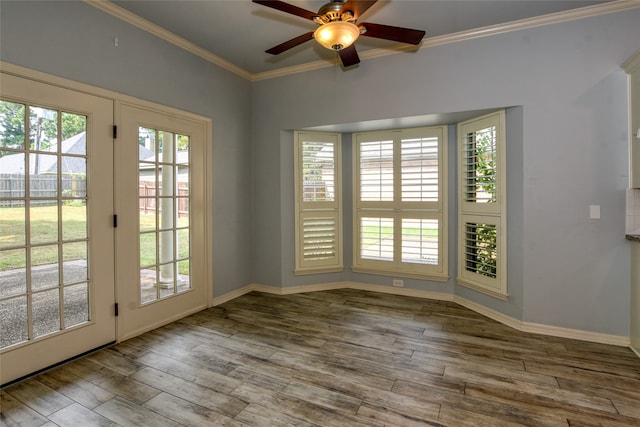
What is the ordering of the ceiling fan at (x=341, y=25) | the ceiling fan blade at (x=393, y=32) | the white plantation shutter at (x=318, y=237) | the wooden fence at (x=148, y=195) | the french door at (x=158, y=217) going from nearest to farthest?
the ceiling fan at (x=341, y=25) → the ceiling fan blade at (x=393, y=32) → the french door at (x=158, y=217) → the wooden fence at (x=148, y=195) → the white plantation shutter at (x=318, y=237)

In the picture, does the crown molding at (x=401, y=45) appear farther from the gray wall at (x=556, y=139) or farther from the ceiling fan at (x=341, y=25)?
the ceiling fan at (x=341, y=25)

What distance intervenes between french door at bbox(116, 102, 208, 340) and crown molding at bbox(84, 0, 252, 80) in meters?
0.71

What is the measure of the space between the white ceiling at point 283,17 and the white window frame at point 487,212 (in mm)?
900

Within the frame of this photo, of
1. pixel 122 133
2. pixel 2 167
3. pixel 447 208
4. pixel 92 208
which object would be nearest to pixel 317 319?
pixel 447 208

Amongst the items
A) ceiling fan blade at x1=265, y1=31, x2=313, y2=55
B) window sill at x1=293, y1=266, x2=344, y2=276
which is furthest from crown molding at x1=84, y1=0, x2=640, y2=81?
window sill at x1=293, y1=266, x2=344, y2=276

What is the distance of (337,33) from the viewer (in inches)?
81.9

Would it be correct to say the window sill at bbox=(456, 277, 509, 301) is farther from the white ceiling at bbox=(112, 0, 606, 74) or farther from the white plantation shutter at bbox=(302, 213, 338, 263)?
the white ceiling at bbox=(112, 0, 606, 74)

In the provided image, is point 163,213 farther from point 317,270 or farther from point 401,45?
point 401,45

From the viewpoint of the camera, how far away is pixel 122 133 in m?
2.77

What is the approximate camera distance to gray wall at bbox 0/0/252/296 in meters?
2.22

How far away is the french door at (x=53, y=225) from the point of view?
7.02 ft

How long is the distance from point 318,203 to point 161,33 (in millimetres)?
2517

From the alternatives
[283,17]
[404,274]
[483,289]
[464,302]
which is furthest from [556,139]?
[283,17]

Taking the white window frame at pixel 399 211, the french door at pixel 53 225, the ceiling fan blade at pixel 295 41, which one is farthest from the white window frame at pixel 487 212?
the french door at pixel 53 225
